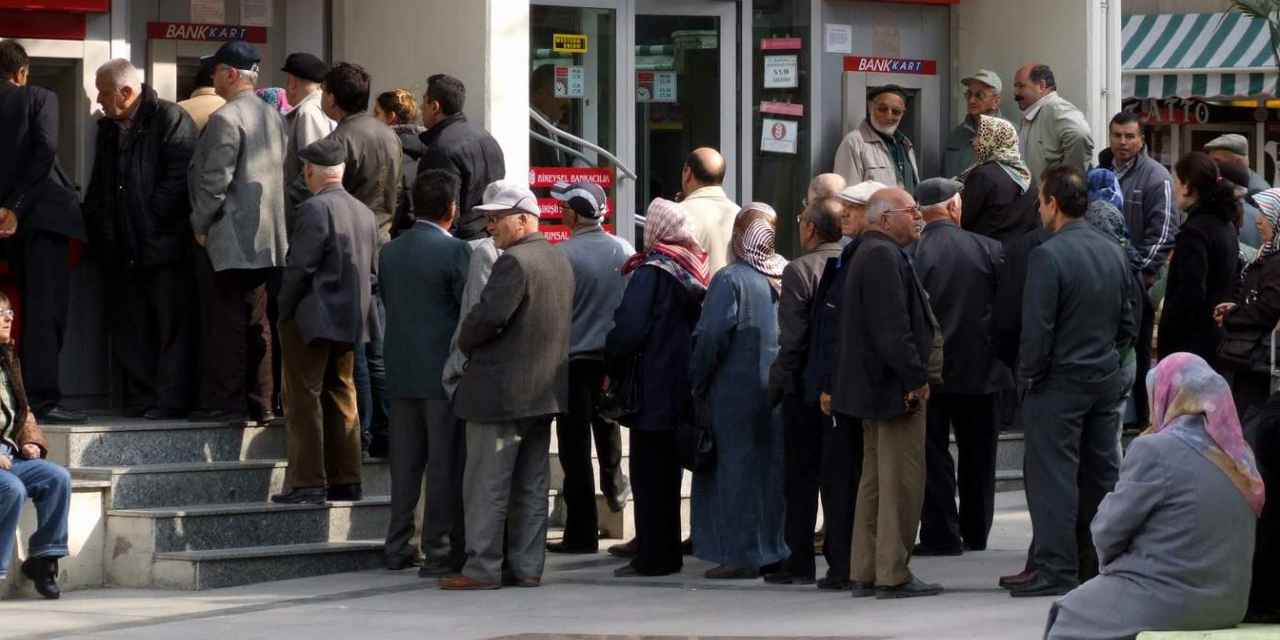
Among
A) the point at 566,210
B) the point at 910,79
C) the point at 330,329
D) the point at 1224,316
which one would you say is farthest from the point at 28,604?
the point at 910,79

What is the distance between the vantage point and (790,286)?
1095cm

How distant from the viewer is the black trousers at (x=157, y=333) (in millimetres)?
12516

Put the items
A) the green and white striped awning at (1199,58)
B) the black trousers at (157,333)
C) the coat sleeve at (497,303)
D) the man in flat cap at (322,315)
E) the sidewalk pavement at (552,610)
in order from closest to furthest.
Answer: the sidewalk pavement at (552,610) < the coat sleeve at (497,303) < the man in flat cap at (322,315) < the black trousers at (157,333) < the green and white striped awning at (1199,58)

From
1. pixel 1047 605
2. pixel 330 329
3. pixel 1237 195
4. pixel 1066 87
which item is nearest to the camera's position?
pixel 1047 605

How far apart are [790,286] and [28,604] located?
3.90 m

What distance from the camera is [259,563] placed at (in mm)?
11664

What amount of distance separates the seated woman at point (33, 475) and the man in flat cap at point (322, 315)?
4.08 ft

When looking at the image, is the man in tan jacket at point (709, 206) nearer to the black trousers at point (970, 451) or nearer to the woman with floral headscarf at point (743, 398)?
the woman with floral headscarf at point (743, 398)

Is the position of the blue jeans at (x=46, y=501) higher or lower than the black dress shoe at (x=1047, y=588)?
higher

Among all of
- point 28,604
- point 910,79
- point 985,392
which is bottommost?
point 28,604

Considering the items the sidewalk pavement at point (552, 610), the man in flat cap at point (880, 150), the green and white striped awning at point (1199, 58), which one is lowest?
the sidewalk pavement at point (552, 610)

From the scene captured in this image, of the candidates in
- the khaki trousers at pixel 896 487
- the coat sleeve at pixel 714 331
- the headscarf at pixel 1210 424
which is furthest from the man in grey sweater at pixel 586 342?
the headscarf at pixel 1210 424

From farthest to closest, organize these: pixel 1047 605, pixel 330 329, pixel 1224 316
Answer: pixel 330 329, pixel 1224 316, pixel 1047 605

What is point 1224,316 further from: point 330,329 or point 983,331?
point 330,329
